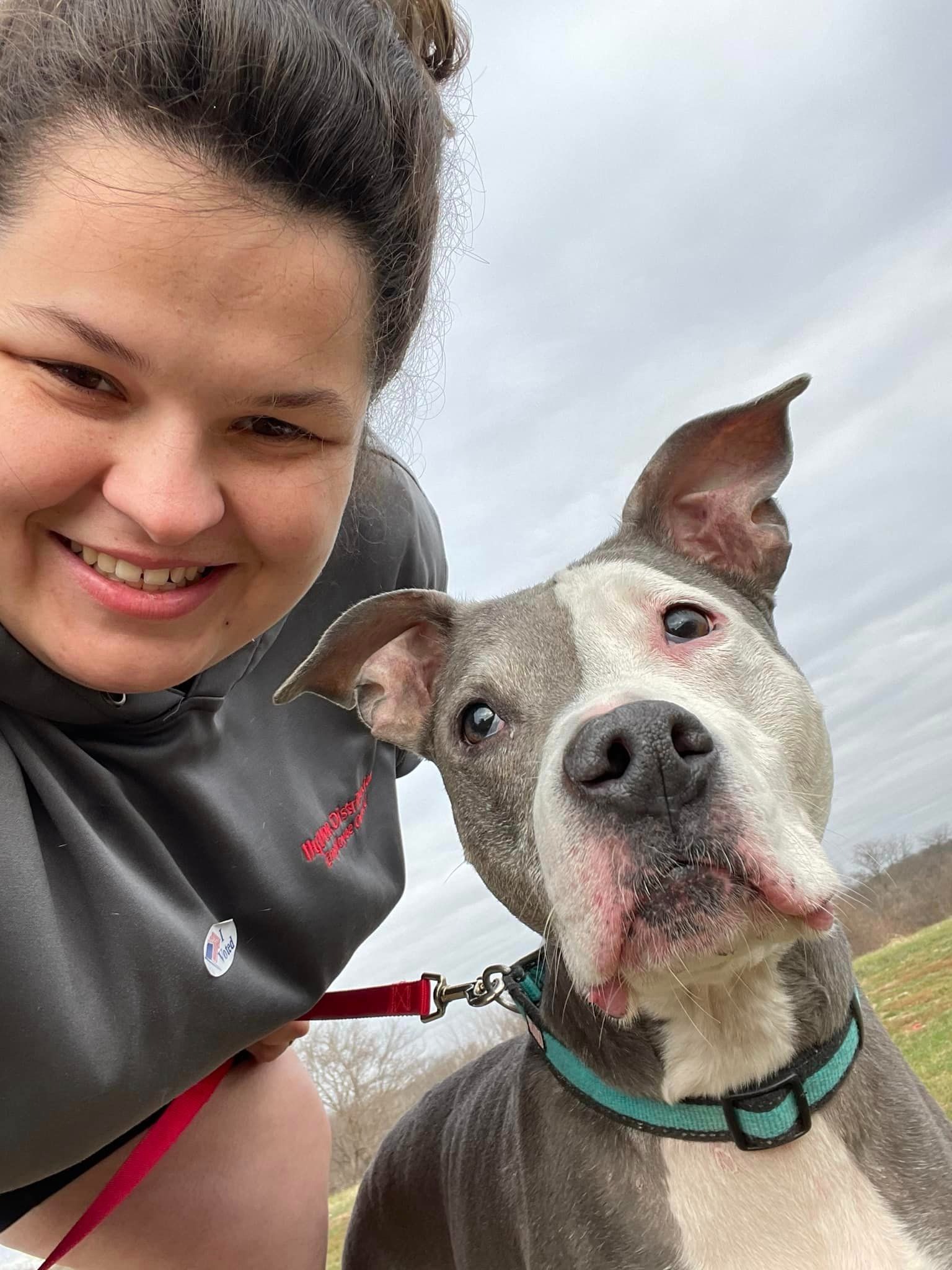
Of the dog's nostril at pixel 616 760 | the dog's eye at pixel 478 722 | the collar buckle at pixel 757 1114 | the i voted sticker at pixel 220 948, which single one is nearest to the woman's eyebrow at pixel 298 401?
the dog's eye at pixel 478 722

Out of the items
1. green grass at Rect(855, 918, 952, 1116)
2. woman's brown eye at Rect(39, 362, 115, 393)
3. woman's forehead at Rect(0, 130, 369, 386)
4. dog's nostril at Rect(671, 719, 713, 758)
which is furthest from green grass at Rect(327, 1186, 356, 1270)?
woman's forehead at Rect(0, 130, 369, 386)

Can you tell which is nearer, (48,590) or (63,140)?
(63,140)

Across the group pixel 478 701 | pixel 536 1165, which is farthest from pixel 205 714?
pixel 536 1165

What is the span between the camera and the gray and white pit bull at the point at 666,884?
2.54 metres


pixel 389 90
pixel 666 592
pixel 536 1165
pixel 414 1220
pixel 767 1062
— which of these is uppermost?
pixel 389 90

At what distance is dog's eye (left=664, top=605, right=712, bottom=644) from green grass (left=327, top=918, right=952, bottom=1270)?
56.0 inches

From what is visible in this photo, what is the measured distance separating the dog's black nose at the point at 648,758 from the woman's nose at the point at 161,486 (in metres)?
1.16

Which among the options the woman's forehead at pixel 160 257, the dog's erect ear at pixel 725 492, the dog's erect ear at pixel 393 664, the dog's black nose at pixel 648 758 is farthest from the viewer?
the dog's erect ear at pixel 393 664

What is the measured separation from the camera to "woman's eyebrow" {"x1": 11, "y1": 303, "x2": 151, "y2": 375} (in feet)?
8.48

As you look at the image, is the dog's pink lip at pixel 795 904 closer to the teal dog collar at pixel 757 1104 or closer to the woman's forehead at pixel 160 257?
the teal dog collar at pixel 757 1104

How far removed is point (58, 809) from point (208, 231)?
1.60m

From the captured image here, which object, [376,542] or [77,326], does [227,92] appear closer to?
[77,326]

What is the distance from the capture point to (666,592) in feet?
10.9

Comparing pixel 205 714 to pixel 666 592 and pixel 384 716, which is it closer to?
pixel 384 716
